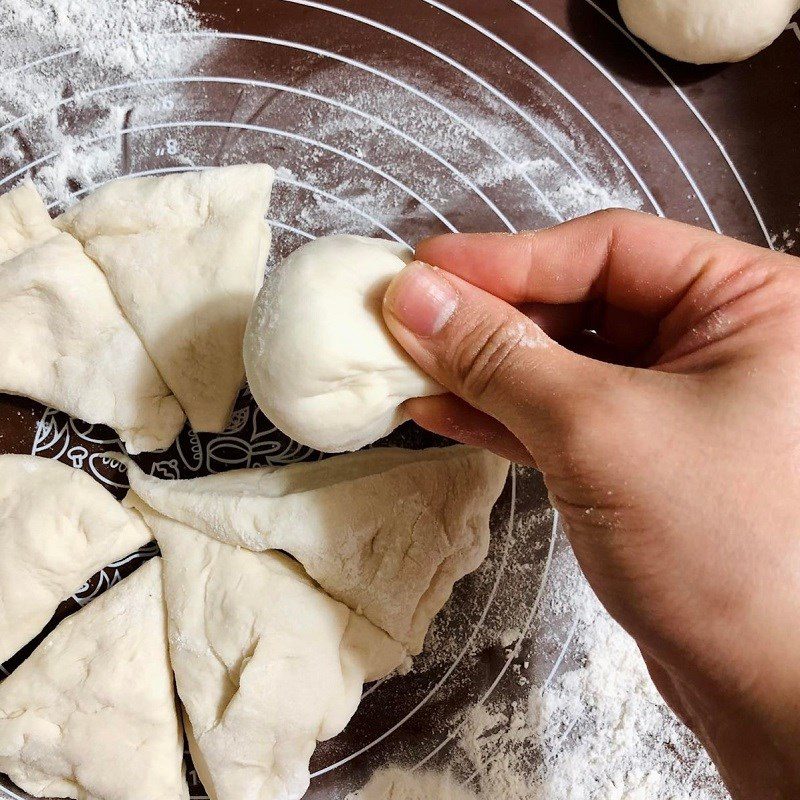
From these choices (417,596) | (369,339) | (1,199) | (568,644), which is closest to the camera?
(369,339)

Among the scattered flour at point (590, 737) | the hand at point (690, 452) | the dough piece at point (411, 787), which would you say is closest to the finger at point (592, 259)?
the hand at point (690, 452)

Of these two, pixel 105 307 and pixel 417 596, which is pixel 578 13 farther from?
pixel 417 596

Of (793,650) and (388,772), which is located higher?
(793,650)

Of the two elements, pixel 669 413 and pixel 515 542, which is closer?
pixel 669 413

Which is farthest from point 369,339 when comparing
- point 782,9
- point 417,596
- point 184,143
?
point 782,9

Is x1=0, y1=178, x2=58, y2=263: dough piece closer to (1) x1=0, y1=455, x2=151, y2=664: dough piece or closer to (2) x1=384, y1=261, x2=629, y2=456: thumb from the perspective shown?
(1) x1=0, y1=455, x2=151, y2=664: dough piece

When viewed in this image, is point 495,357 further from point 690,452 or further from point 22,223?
point 22,223

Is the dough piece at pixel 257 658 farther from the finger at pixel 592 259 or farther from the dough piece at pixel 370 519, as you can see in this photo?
the finger at pixel 592 259
